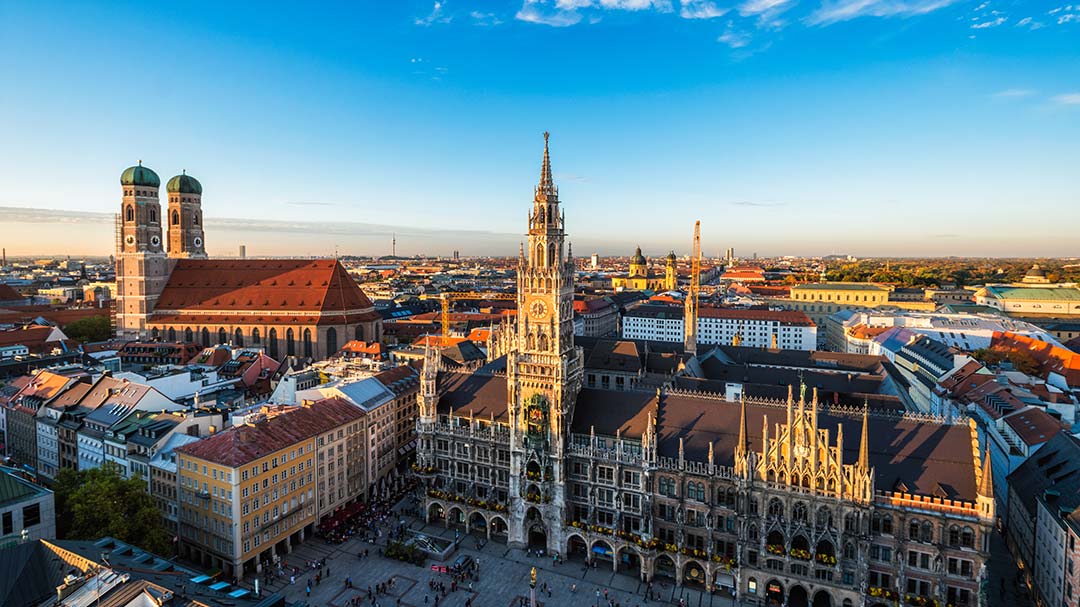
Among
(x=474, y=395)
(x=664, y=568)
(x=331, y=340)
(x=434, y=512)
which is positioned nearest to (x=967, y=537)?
(x=664, y=568)

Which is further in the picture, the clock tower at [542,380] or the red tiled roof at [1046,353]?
the red tiled roof at [1046,353]

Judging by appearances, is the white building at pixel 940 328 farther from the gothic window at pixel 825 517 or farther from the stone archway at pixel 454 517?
the stone archway at pixel 454 517

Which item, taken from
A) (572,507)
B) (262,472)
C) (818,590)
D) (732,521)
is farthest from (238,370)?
(818,590)

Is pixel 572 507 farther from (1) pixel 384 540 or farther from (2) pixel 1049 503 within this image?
(2) pixel 1049 503

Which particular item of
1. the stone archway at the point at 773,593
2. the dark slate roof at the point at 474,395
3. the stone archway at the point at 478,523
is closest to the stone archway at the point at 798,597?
the stone archway at the point at 773,593

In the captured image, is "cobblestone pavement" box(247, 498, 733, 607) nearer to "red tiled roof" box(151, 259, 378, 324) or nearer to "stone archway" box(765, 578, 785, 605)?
"stone archway" box(765, 578, 785, 605)

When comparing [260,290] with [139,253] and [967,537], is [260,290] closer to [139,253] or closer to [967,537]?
[139,253]

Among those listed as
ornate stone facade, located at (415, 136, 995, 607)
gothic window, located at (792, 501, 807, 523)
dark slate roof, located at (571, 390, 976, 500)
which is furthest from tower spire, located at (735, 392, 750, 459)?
gothic window, located at (792, 501, 807, 523)
